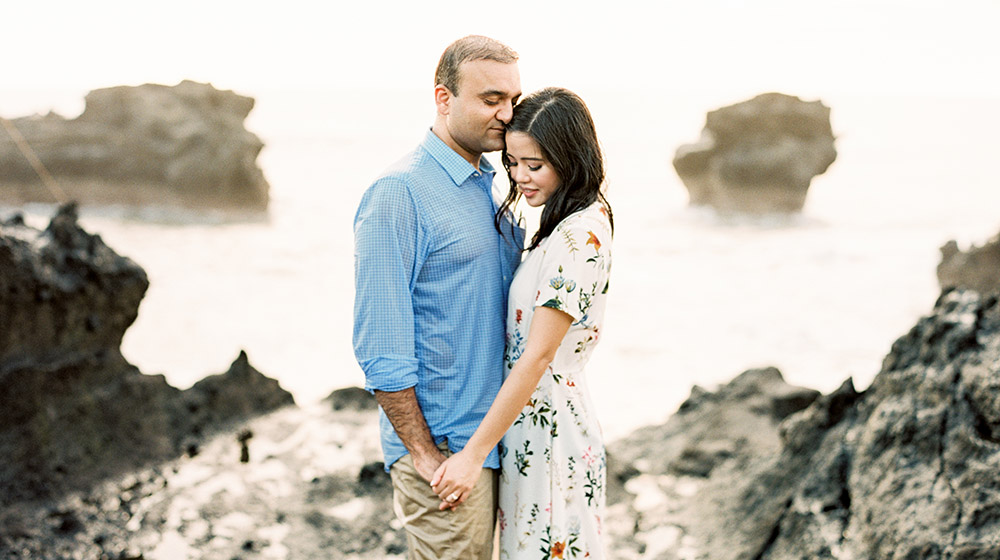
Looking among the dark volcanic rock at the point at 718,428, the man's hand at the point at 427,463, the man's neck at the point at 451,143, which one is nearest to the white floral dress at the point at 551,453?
the man's hand at the point at 427,463

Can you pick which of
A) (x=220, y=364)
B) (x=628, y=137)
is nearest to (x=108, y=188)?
(x=220, y=364)

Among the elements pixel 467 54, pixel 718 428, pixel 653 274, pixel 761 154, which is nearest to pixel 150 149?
pixel 653 274

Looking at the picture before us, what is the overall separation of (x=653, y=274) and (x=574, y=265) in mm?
20193

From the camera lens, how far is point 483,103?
2.12 metres

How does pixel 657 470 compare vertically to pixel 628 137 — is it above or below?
below

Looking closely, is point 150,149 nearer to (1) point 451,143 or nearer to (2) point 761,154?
(2) point 761,154

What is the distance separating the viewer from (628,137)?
177 ft

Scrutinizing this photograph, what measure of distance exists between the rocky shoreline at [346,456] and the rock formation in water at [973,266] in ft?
11.8

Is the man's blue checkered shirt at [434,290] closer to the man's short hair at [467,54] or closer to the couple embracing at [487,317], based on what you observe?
the couple embracing at [487,317]

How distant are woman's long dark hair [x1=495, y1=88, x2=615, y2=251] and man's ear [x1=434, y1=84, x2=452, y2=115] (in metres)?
0.20

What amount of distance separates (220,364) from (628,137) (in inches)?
1778

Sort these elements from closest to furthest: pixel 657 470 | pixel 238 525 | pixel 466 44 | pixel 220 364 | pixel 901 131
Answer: pixel 466 44
pixel 238 525
pixel 657 470
pixel 220 364
pixel 901 131

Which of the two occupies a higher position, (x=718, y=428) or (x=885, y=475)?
(x=885, y=475)

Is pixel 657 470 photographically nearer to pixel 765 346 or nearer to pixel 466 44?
pixel 466 44
